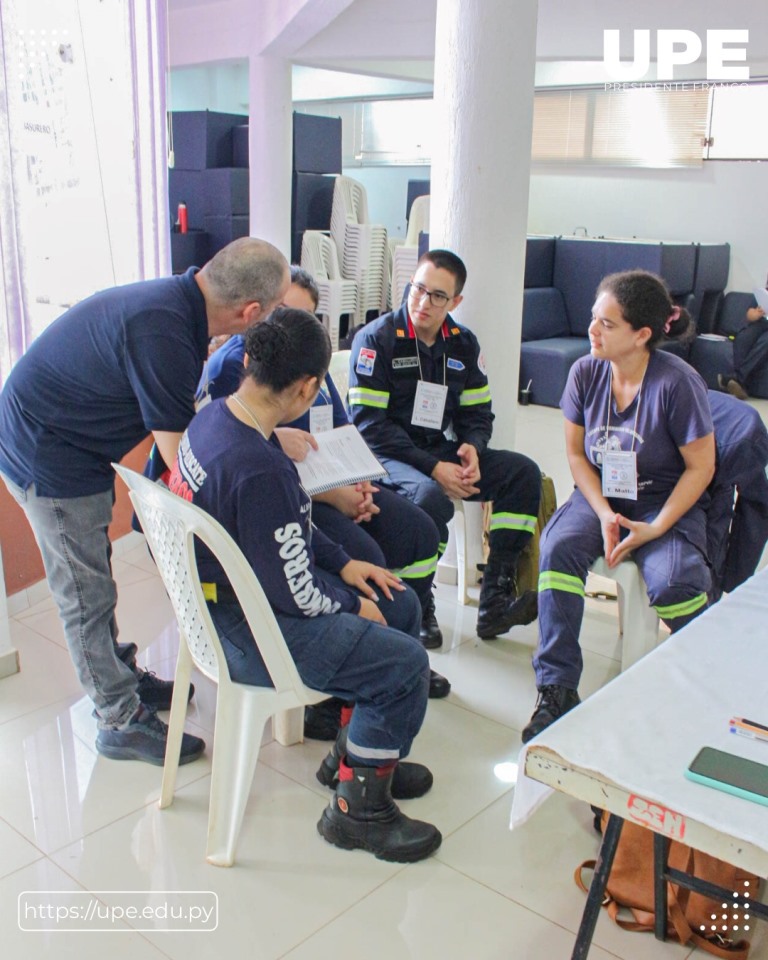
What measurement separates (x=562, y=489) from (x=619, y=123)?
5.13 metres

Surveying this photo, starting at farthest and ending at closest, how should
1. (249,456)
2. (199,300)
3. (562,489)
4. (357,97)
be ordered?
(357,97) → (562,489) → (199,300) → (249,456)

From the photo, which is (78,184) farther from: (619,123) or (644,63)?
(619,123)

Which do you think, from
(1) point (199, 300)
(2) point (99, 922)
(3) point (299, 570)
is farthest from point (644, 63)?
(2) point (99, 922)

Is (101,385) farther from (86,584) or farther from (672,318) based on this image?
(672,318)

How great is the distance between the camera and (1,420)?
2.17 metres

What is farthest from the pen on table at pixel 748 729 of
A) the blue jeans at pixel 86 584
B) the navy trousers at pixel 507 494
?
the navy trousers at pixel 507 494

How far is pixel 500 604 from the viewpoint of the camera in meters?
2.95

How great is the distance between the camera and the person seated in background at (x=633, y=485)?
2340mm

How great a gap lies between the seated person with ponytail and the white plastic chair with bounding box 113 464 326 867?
20.4 inches

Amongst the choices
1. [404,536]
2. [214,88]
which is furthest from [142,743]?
[214,88]


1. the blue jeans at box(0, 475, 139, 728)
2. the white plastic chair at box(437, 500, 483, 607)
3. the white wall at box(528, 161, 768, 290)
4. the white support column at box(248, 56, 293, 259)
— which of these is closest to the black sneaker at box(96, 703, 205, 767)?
the blue jeans at box(0, 475, 139, 728)

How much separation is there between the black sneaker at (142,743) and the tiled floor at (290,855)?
28mm

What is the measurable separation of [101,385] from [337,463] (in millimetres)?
628

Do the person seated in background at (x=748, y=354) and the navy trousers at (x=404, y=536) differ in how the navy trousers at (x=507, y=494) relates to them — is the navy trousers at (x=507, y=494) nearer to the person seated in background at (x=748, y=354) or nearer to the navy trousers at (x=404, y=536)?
the navy trousers at (x=404, y=536)
